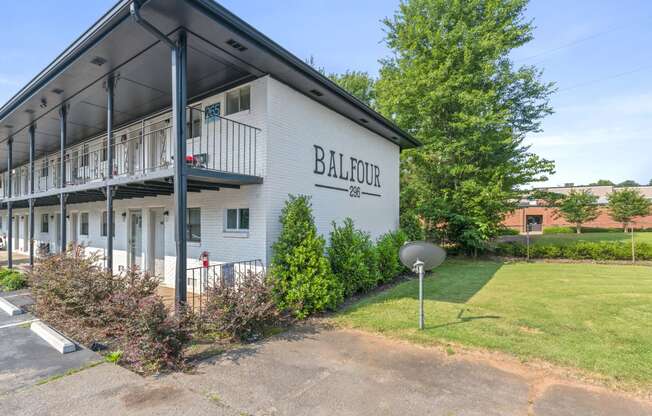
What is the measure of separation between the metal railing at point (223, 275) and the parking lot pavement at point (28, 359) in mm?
1669

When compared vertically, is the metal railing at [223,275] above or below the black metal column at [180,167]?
below

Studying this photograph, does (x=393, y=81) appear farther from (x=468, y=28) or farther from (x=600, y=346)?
(x=600, y=346)

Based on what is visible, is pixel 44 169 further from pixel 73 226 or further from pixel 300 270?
pixel 300 270

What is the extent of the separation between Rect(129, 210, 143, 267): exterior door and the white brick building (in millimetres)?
41

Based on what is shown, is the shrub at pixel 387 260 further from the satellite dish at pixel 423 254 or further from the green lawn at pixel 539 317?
the satellite dish at pixel 423 254

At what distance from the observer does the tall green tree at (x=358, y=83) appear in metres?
27.8

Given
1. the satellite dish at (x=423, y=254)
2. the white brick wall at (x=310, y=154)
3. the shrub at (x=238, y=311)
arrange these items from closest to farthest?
the shrub at (x=238, y=311)
the satellite dish at (x=423, y=254)
the white brick wall at (x=310, y=154)

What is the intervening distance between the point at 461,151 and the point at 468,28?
633 cm

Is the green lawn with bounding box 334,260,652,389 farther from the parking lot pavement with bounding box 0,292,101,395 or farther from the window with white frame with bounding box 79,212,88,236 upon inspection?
the window with white frame with bounding box 79,212,88,236

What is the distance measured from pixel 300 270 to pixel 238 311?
1.85 metres

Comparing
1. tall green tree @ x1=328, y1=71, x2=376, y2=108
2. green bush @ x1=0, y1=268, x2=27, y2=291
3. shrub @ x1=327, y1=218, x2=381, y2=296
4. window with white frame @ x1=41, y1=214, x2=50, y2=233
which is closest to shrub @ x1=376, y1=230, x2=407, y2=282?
shrub @ x1=327, y1=218, x2=381, y2=296

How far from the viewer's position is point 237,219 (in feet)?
26.4

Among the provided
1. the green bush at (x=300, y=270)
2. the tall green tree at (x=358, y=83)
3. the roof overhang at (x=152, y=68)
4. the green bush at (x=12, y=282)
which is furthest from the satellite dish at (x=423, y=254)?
the tall green tree at (x=358, y=83)

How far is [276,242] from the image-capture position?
23.8 feet
